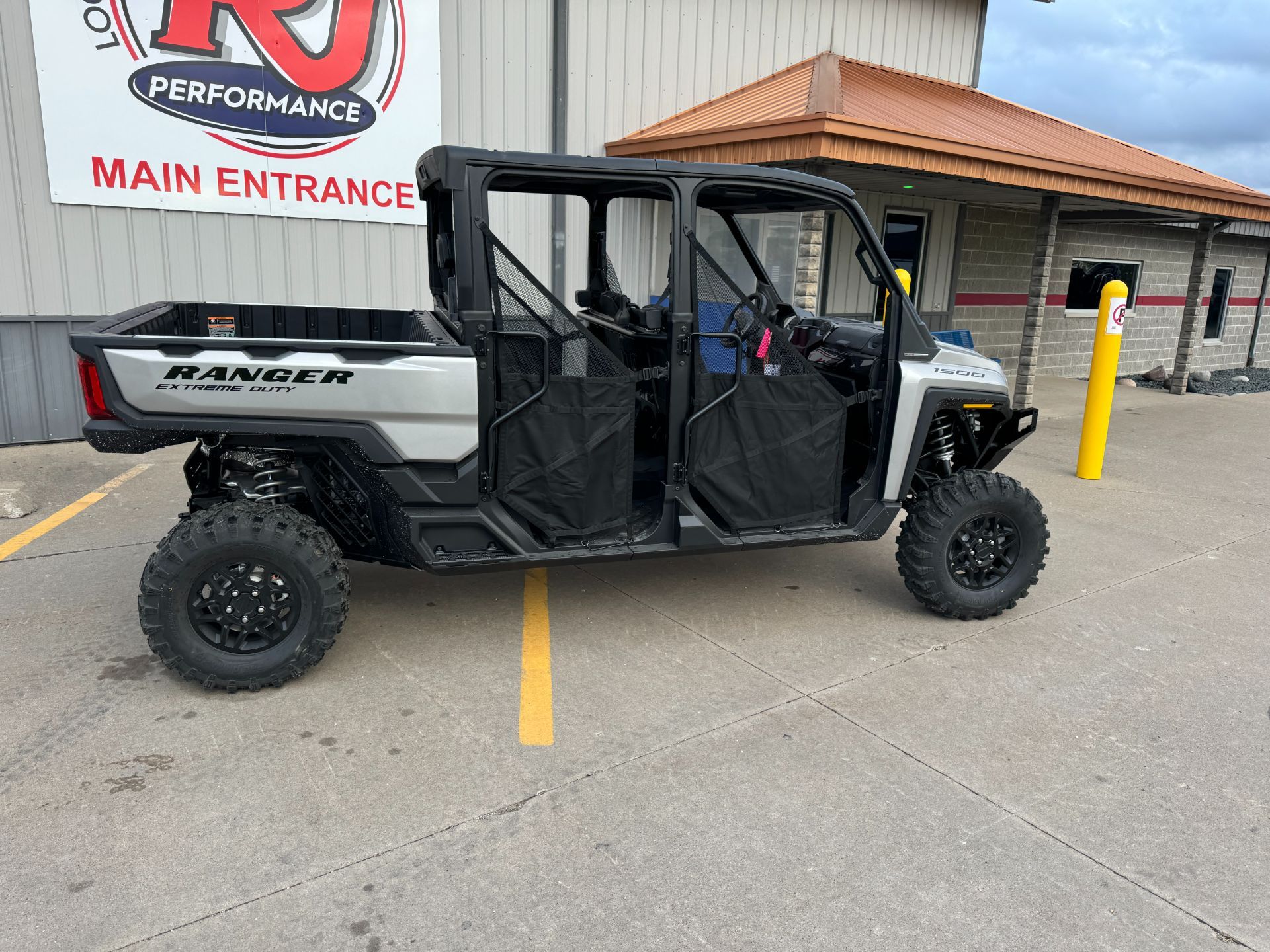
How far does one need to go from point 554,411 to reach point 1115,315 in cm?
609

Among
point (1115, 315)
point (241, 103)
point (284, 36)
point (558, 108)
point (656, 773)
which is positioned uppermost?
point (284, 36)

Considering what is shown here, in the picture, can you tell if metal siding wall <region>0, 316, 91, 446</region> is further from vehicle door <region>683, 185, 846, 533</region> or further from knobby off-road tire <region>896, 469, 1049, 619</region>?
knobby off-road tire <region>896, 469, 1049, 619</region>

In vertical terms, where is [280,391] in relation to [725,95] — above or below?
below

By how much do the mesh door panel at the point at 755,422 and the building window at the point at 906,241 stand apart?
28.2 feet

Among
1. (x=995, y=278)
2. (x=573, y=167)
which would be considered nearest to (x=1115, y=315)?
(x=573, y=167)

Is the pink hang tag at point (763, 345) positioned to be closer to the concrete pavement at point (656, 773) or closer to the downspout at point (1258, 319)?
the concrete pavement at point (656, 773)

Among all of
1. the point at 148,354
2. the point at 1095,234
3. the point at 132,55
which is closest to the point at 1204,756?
the point at 148,354

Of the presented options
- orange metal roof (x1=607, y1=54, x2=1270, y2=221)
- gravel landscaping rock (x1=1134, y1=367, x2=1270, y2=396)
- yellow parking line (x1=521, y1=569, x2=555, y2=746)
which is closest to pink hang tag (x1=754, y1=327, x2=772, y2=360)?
yellow parking line (x1=521, y1=569, x2=555, y2=746)

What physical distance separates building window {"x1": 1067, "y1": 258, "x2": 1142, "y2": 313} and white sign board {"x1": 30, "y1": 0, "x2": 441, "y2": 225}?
12.1 m

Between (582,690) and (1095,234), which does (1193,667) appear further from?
(1095,234)

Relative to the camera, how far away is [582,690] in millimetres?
3828

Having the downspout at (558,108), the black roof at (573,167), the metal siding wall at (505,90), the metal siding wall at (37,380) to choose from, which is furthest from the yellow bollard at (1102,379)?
the metal siding wall at (37,380)

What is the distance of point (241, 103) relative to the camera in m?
7.84

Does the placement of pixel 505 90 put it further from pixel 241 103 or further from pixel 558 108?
pixel 241 103
